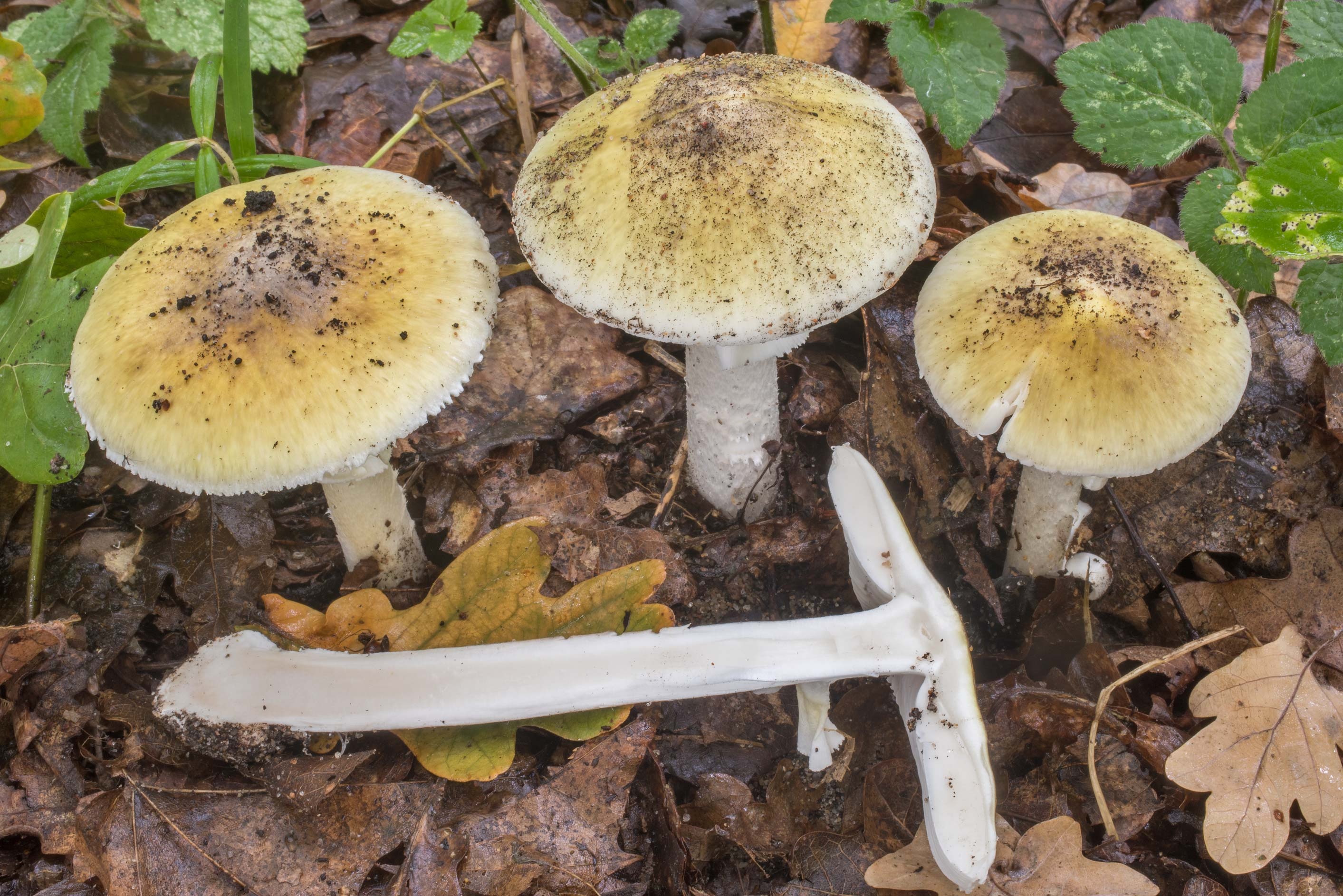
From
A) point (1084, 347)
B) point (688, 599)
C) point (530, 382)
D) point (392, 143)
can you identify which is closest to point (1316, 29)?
point (1084, 347)

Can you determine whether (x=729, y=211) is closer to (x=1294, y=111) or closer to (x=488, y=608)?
(x=488, y=608)

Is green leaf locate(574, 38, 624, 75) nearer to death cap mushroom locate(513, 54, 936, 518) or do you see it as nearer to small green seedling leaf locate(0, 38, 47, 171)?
death cap mushroom locate(513, 54, 936, 518)

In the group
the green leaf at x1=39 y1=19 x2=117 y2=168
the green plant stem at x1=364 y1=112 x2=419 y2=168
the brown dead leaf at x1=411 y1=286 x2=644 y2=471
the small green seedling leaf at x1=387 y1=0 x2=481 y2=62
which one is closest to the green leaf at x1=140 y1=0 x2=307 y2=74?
the green leaf at x1=39 y1=19 x2=117 y2=168

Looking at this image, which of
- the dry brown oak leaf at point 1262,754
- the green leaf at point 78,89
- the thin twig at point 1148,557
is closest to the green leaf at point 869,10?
the thin twig at point 1148,557

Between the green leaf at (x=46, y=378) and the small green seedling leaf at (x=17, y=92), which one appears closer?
the green leaf at (x=46, y=378)

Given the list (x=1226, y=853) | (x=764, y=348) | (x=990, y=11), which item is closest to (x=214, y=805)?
(x=764, y=348)

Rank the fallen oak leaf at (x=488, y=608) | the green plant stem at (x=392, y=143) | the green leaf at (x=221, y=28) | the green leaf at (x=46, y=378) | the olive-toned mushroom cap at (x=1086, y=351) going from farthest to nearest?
the green plant stem at (x=392, y=143)
the green leaf at (x=221, y=28)
the fallen oak leaf at (x=488, y=608)
the green leaf at (x=46, y=378)
the olive-toned mushroom cap at (x=1086, y=351)

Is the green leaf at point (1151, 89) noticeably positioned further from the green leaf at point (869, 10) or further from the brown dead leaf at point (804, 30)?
the brown dead leaf at point (804, 30)
